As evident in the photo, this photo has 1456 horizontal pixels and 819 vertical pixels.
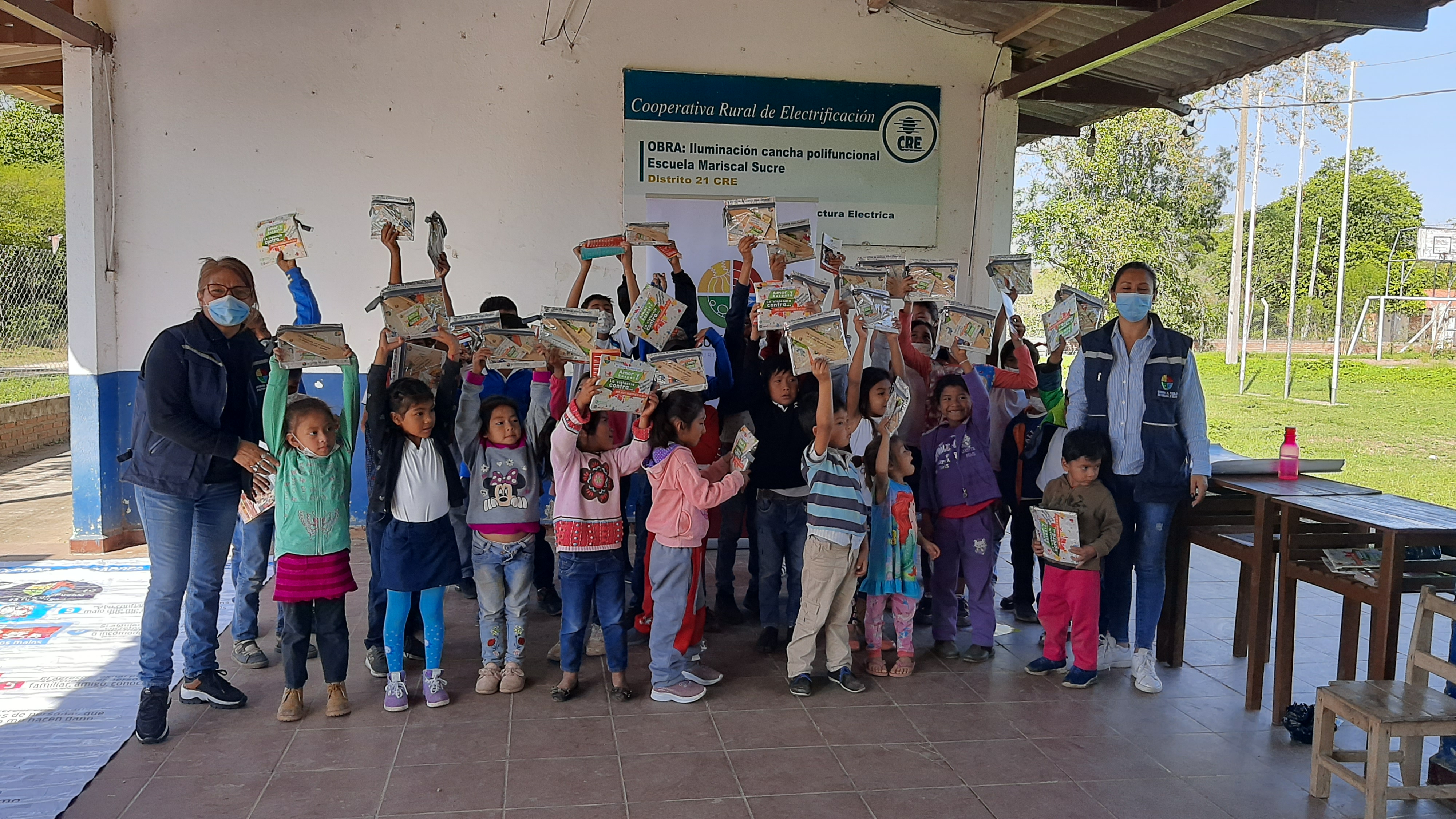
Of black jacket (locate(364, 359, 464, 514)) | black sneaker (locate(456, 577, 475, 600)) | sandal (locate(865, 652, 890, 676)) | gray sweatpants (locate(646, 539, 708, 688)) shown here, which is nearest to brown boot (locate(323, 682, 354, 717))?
black jacket (locate(364, 359, 464, 514))

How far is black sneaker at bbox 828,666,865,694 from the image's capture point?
371 cm

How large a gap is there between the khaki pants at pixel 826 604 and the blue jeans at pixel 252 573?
2.06m

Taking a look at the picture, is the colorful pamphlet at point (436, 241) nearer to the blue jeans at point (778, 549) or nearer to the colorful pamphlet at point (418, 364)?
the colorful pamphlet at point (418, 364)

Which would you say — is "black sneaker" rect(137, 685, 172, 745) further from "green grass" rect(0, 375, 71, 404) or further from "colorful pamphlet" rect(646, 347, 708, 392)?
"green grass" rect(0, 375, 71, 404)

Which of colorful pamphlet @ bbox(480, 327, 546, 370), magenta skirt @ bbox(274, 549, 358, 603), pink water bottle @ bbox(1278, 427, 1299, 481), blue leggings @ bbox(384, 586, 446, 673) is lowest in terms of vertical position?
blue leggings @ bbox(384, 586, 446, 673)

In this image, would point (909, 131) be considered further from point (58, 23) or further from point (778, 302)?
point (58, 23)

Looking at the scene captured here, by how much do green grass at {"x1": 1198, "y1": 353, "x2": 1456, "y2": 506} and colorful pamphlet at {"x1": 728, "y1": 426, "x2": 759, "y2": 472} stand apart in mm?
7872

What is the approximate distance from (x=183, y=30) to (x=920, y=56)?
4544mm

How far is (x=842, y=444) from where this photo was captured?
3.71m

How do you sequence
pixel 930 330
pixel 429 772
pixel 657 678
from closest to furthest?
1. pixel 429 772
2. pixel 657 678
3. pixel 930 330

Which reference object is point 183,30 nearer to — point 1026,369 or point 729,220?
point 729,220

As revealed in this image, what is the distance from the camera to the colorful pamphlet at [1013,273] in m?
4.35

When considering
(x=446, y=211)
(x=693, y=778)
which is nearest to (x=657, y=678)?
(x=693, y=778)

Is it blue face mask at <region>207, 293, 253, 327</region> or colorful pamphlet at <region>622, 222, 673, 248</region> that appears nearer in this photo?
blue face mask at <region>207, 293, 253, 327</region>
